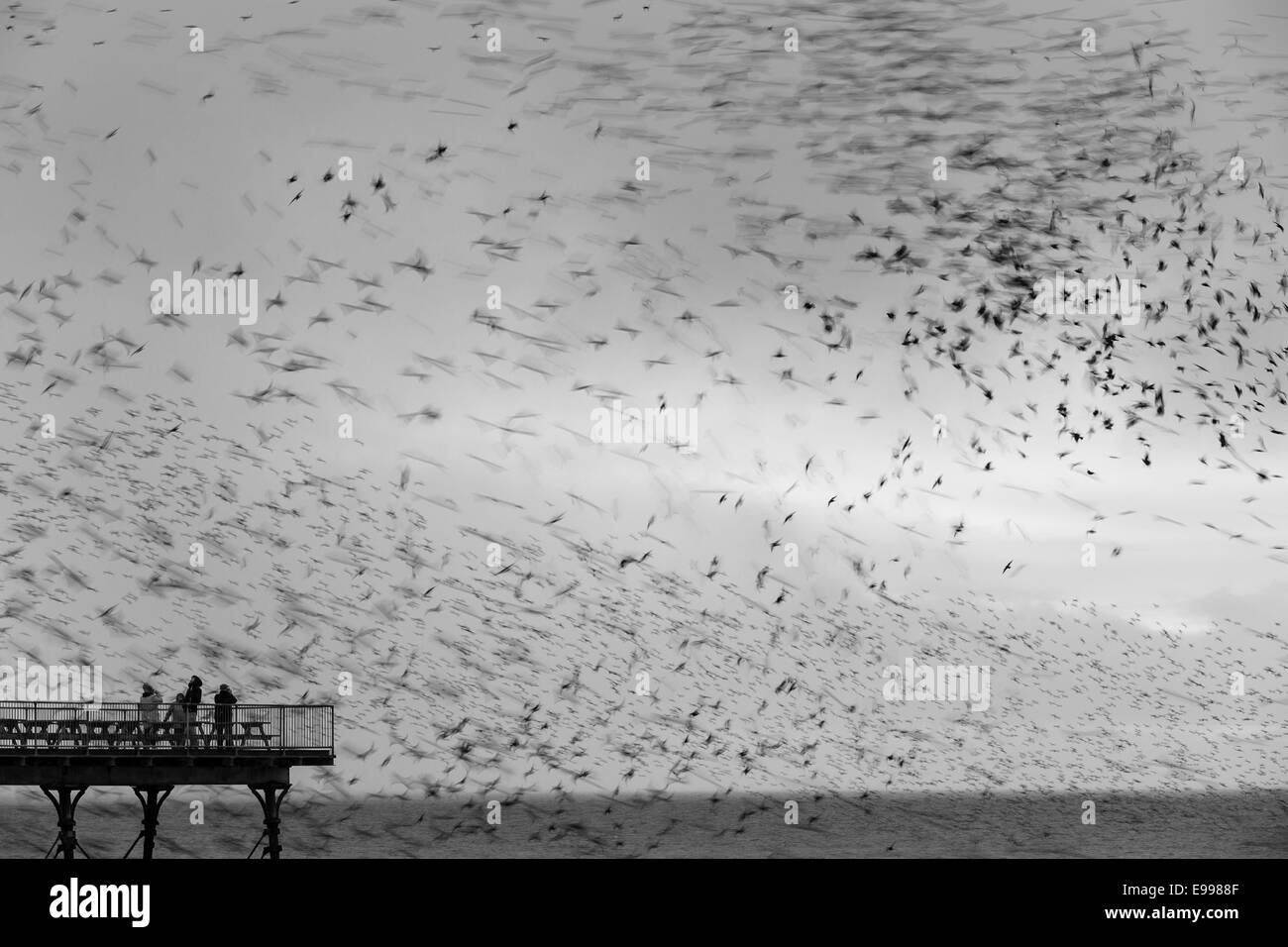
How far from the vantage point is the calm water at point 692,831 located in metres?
107

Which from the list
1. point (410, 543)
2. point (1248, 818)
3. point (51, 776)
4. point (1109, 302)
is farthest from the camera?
point (1248, 818)

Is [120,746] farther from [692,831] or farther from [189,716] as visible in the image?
[692,831]

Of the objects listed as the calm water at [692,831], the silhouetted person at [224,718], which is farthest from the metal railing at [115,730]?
the calm water at [692,831]

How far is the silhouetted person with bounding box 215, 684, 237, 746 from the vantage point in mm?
34031

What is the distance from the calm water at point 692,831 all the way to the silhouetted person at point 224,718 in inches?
2640

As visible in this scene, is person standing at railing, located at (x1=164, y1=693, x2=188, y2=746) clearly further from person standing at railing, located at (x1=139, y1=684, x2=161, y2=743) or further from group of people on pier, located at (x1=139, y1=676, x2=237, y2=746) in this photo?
person standing at railing, located at (x1=139, y1=684, x2=161, y2=743)

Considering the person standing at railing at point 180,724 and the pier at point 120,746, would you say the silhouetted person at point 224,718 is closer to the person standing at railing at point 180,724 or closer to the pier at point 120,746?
the pier at point 120,746

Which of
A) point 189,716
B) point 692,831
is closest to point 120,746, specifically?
point 189,716

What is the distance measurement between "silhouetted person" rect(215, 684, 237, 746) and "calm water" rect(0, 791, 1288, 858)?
6705cm

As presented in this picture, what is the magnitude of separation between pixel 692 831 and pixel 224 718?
10393 centimetres

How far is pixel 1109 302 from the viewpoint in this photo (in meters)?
39.1
